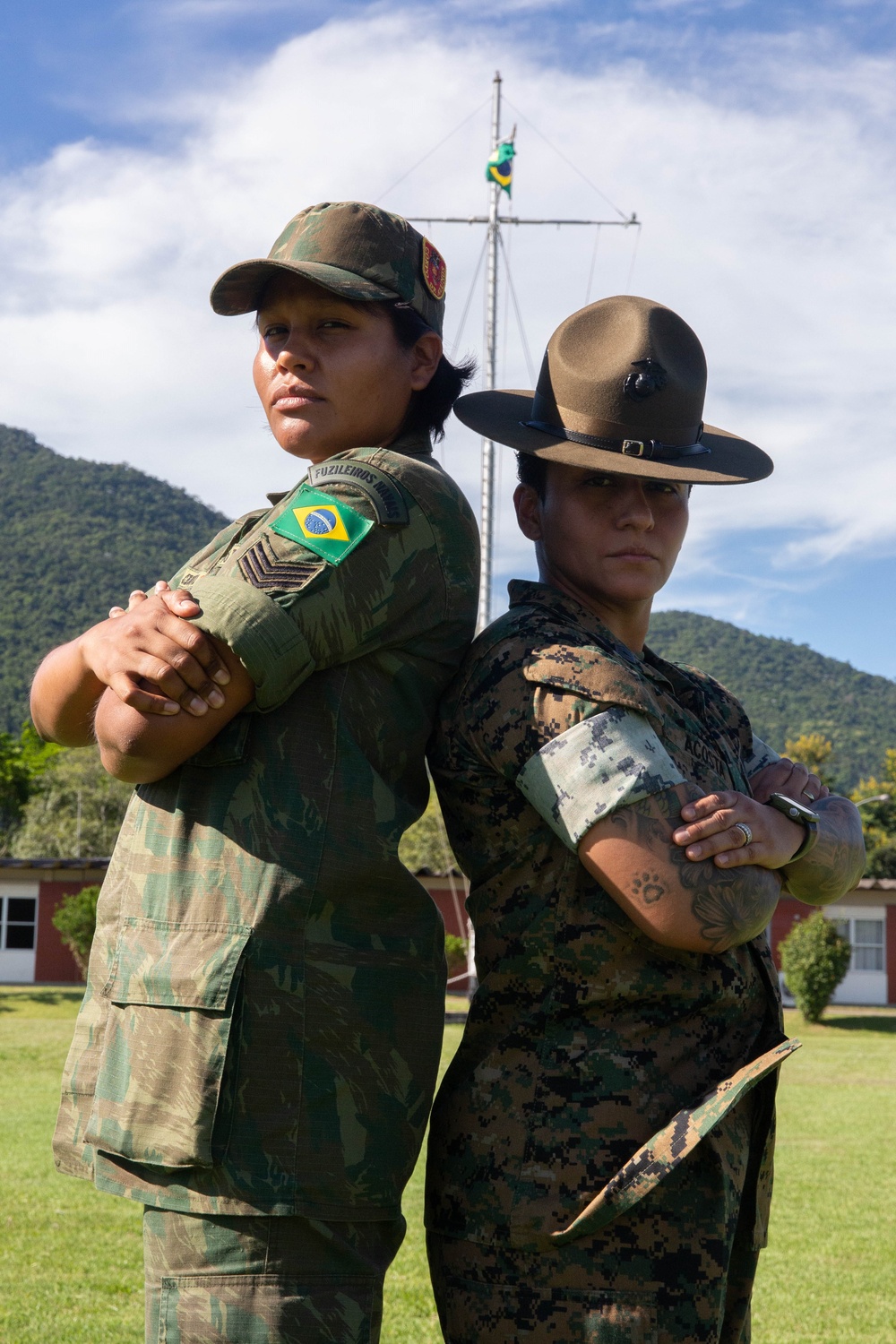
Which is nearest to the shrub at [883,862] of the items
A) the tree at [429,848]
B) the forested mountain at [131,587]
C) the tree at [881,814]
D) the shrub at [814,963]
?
the tree at [881,814]

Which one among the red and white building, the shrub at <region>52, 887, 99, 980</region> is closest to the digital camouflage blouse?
the shrub at <region>52, 887, 99, 980</region>

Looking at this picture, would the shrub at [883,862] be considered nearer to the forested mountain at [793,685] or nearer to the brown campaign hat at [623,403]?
the brown campaign hat at [623,403]

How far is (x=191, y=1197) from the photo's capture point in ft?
5.87

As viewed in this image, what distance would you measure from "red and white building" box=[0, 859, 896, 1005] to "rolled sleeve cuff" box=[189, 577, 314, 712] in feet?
101

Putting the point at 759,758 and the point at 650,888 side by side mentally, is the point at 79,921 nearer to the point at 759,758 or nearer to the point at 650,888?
the point at 759,758

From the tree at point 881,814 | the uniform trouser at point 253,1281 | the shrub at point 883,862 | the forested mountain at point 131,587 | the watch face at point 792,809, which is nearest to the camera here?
the uniform trouser at point 253,1281

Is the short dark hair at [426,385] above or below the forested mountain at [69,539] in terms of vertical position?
below

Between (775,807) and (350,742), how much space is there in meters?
0.74

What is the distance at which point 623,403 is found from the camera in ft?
7.59

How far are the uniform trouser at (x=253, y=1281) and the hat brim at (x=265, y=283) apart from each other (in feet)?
4.76

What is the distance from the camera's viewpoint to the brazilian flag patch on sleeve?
1.93 m

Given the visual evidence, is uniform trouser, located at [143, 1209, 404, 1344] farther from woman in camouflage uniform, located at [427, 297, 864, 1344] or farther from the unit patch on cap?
the unit patch on cap

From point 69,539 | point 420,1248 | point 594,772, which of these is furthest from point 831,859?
point 69,539

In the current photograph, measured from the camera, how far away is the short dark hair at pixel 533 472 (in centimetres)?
241
